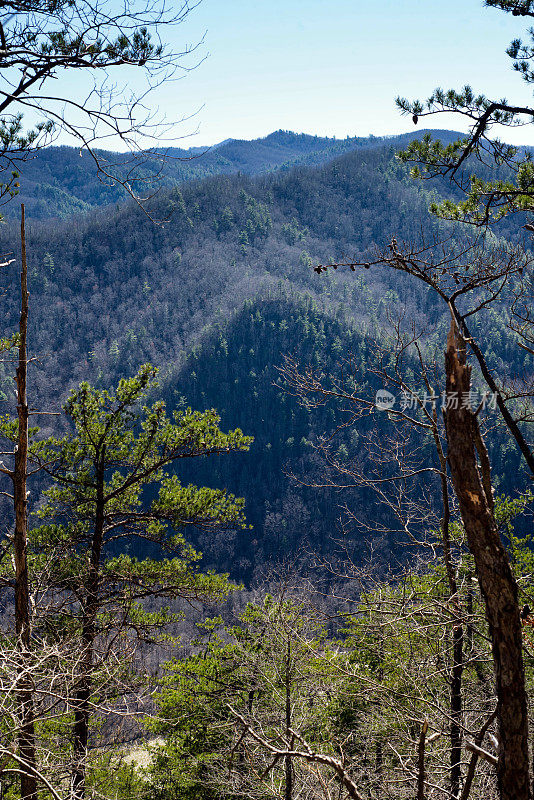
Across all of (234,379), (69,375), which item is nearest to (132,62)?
(234,379)

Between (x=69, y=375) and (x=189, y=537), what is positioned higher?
(x=69, y=375)

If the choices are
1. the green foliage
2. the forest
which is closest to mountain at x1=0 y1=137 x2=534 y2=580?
the forest

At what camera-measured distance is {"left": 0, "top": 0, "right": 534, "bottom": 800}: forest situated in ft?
11.1

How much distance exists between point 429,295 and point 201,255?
58464mm

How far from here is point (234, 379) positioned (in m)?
104

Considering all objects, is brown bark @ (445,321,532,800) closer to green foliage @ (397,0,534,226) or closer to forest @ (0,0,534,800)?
forest @ (0,0,534,800)

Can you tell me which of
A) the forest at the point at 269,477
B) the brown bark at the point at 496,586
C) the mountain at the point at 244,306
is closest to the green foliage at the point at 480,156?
the forest at the point at 269,477

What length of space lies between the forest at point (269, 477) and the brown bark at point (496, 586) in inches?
0.4

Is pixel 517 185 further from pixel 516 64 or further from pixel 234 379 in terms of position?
pixel 234 379

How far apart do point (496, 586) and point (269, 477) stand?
93.2 meters

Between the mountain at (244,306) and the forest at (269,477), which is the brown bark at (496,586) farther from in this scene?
the mountain at (244,306)

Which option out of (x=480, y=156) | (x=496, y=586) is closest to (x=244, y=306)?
(x=480, y=156)

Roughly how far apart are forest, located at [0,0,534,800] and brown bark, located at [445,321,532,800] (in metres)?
0.01

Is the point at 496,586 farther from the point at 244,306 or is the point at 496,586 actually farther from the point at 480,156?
the point at 244,306
